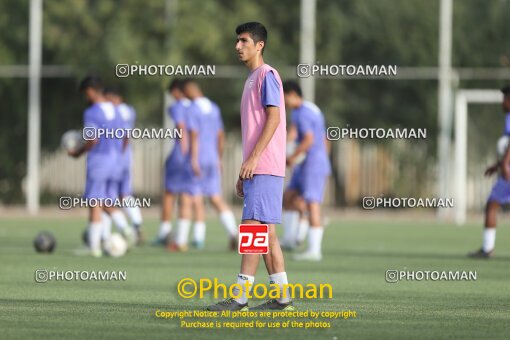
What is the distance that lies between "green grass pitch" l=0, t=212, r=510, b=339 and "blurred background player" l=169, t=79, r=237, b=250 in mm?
415

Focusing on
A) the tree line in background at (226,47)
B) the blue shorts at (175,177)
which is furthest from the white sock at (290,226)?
the tree line in background at (226,47)

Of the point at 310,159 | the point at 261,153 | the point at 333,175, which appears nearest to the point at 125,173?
the point at 310,159

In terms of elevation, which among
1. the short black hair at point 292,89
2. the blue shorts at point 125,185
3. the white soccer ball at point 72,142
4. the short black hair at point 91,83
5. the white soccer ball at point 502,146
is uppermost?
the short black hair at point 91,83

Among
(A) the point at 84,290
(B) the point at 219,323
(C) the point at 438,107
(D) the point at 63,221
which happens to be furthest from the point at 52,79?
(B) the point at 219,323

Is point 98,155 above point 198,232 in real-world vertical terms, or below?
above

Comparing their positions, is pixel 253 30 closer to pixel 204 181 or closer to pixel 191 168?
pixel 191 168

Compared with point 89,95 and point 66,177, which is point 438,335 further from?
point 66,177

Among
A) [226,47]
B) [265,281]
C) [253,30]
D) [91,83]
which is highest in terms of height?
[226,47]

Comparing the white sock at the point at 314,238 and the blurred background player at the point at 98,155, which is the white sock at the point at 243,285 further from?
the blurred background player at the point at 98,155

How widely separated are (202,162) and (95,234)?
284 cm

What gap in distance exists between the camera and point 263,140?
10219 mm

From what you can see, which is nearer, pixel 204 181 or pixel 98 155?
pixel 98 155

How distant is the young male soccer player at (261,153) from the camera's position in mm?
10336

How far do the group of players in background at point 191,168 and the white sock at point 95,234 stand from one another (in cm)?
1
